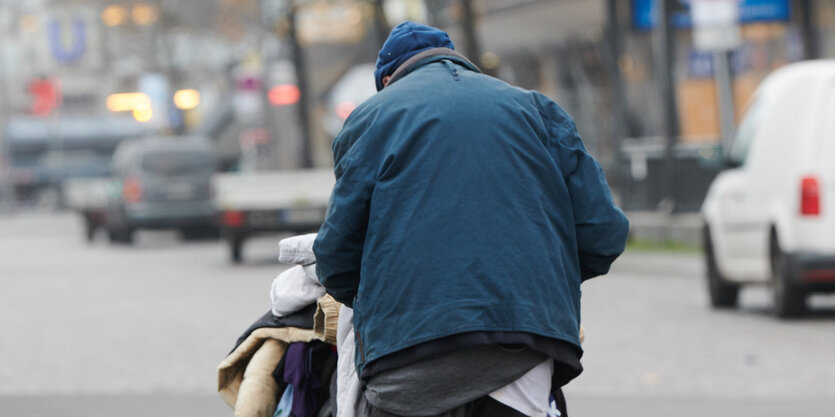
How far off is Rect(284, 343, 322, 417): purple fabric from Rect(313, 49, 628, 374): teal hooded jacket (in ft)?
2.99

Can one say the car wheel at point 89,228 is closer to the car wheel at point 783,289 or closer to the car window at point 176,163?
the car window at point 176,163

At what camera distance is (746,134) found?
13219 mm

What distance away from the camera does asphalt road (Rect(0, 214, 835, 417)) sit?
9117 mm

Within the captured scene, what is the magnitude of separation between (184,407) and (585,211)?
547 cm

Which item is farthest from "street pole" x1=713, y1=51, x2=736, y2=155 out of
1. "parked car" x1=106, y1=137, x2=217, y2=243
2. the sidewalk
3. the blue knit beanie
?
the blue knit beanie

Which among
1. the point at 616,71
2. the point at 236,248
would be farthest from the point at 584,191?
the point at 616,71

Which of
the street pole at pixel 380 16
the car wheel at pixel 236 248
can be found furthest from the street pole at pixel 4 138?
the car wheel at pixel 236 248

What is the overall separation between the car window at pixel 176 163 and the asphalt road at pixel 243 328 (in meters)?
8.74

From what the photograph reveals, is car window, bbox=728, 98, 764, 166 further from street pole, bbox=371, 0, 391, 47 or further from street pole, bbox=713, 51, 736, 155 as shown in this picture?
street pole, bbox=371, 0, 391, 47

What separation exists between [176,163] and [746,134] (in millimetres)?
18785

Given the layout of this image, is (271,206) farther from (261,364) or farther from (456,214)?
(456,214)

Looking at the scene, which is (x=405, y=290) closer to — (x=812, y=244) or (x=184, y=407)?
(x=184, y=407)

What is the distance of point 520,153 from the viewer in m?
3.88

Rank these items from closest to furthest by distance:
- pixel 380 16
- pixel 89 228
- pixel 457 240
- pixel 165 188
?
pixel 457 240 → pixel 380 16 → pixel 165 188 → pixel 89 228
